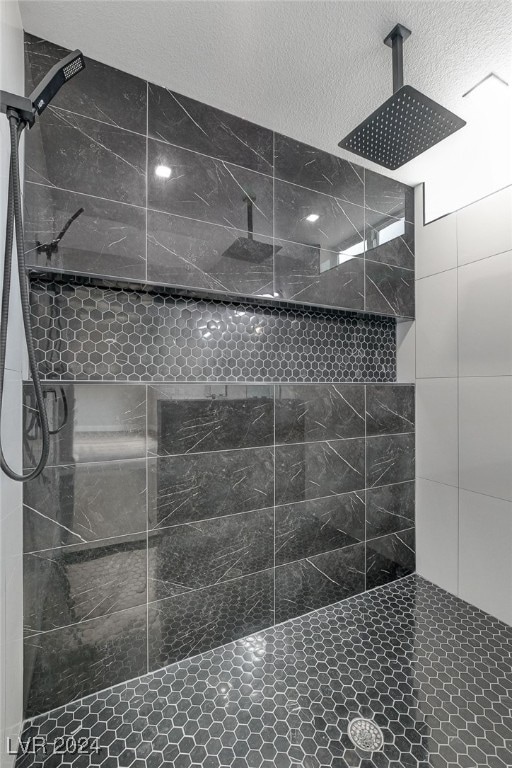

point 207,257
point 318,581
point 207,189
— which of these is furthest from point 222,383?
point 318,581

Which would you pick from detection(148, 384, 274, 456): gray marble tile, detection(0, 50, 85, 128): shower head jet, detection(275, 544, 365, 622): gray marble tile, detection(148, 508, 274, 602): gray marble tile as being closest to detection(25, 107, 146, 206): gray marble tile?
detection(0, 50, 85, 128): shower head jet

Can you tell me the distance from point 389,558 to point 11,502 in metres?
1.91

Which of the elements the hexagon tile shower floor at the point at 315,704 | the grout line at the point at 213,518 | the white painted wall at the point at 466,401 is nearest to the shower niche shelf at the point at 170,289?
the white painted wall at the point at 466,401

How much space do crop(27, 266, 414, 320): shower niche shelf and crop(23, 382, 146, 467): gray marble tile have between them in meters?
0.39

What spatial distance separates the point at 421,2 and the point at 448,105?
50cm

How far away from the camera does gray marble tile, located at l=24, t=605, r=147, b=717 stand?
3.97 ft

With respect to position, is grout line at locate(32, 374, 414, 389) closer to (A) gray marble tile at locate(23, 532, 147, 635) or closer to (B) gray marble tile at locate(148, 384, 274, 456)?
(B) gray marble tile at locate(148, 384, 274, 456)

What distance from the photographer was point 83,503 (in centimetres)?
129

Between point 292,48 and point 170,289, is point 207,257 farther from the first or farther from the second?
point 292,48

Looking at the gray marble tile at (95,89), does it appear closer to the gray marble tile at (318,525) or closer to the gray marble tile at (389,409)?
the gray marble tile at (389,409)

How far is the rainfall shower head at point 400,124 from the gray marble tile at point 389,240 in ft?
1.75

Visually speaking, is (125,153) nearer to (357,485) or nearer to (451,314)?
(451,314)

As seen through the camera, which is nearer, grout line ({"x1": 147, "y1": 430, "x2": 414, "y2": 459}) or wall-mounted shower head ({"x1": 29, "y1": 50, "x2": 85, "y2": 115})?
wall-mounted shower head ({"x1": 29, "y1": 50, "x2": 85, "y2": 115})

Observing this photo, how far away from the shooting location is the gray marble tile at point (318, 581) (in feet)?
5.59
